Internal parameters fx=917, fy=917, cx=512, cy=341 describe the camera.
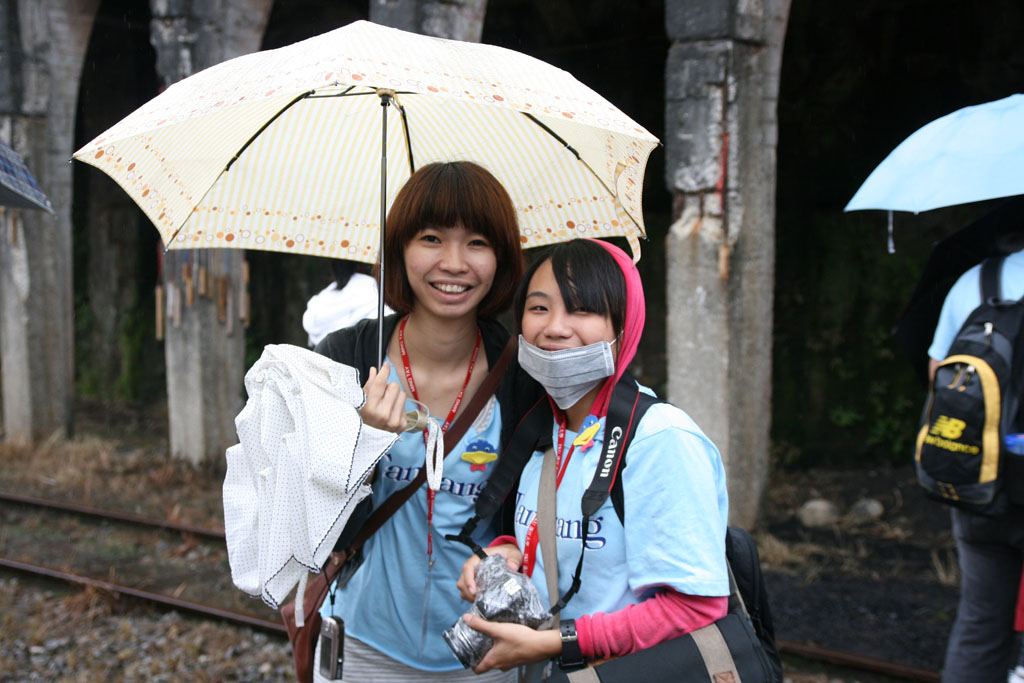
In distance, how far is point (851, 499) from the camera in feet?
26.0

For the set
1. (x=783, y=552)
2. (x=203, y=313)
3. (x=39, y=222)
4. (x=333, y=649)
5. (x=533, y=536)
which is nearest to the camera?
(x=533, y=536)

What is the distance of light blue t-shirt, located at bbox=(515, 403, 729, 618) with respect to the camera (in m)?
1.88

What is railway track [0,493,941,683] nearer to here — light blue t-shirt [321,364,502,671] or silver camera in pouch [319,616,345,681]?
light blue t-shirt [321,364,502,671]

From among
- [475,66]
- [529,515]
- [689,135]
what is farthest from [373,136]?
[689,135]

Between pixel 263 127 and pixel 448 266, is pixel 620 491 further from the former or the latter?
pixel 263 127

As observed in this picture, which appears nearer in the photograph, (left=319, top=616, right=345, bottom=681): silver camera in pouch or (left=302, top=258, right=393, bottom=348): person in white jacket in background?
(left=319, top=616, right=345, bottom=681): silver camera in pouch

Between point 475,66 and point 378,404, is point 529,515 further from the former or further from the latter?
point 475,66

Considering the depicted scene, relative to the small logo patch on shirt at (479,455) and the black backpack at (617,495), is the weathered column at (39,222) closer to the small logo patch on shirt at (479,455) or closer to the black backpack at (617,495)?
the small logo patch on shirt at (479,455)

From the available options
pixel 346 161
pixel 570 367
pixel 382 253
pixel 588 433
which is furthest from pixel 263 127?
pixel 588 433

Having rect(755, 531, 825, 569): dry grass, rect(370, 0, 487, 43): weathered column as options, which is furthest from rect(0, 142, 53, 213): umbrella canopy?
rect(755, 531, 825, 569): dry grass

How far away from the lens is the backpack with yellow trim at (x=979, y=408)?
3076 mm

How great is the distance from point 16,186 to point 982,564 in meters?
3.59

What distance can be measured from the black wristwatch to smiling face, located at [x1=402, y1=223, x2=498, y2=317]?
0.83m

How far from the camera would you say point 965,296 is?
329 centimetres
